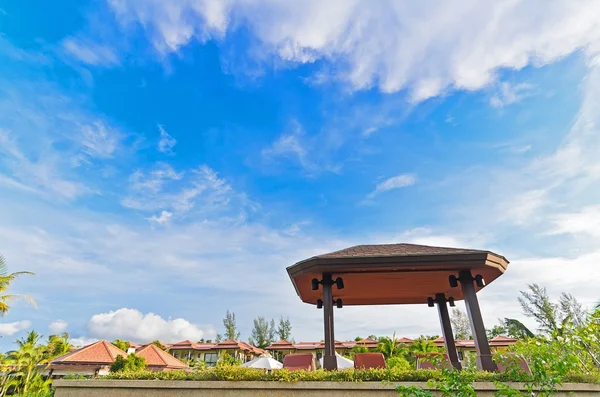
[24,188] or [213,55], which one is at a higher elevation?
[213,55]

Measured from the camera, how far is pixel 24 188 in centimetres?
1152

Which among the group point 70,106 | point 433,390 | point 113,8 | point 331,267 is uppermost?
point 113,8

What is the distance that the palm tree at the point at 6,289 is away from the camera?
660 inches

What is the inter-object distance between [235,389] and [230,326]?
49576 millimetres

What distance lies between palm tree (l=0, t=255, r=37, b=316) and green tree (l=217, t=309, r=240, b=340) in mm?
36366

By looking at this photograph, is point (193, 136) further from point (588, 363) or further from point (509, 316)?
point (509, 316)

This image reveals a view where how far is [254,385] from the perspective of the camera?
5.63 m

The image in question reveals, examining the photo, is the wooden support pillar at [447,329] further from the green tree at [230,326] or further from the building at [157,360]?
the green tree at [230,326]

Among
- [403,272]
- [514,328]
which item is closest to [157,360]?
[403,272]

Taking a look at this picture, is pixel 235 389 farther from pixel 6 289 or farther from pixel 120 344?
pixel 120 344

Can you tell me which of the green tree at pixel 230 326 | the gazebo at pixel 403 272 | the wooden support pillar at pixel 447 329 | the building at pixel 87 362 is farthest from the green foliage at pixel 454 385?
the green tree at pixel 230 326

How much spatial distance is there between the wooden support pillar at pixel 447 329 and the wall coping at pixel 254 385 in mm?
3988

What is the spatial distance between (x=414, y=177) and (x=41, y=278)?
2119 cm

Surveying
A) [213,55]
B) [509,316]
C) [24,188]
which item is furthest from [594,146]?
[509,316]
